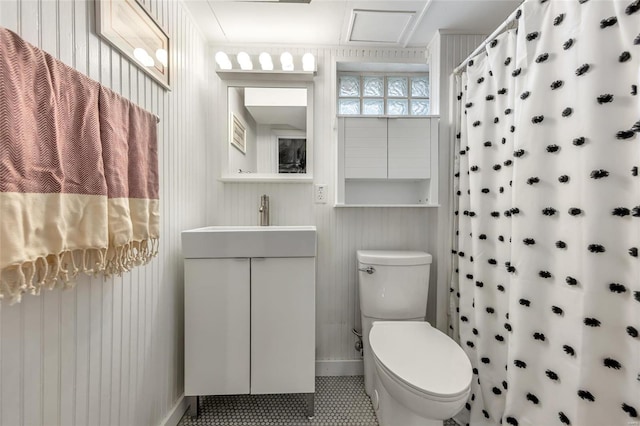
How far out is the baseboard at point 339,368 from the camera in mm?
1755

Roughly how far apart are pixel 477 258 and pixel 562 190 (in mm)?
495

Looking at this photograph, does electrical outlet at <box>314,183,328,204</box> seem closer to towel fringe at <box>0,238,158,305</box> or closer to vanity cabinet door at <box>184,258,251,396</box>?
vanity cabinet door at <box>184,258,251,396</box>

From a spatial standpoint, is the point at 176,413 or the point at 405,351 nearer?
the point at 405,351

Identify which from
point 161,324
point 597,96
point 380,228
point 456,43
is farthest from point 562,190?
point 161,324

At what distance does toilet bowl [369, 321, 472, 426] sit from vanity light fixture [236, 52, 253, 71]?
5.63 feet

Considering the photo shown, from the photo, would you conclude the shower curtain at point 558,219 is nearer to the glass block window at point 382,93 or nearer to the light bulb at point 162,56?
the glass block window at point 382,93

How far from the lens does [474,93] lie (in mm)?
1380

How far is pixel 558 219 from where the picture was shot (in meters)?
0.92

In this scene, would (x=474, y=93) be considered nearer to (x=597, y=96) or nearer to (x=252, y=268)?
(x=597, y=96)

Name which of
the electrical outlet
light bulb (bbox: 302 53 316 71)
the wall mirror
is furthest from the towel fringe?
light bulb (bbox: 302 53 316 71)

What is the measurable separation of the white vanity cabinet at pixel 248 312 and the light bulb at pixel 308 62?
108 cm

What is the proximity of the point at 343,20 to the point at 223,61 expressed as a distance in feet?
2.53

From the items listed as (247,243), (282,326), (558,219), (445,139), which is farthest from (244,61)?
(558,219)

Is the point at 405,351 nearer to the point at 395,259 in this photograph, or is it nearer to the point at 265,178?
the point at 395,259
